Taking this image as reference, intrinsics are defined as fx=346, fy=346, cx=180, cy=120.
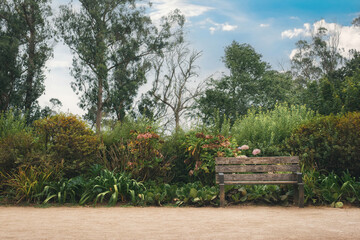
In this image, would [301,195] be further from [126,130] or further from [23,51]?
[23,51]

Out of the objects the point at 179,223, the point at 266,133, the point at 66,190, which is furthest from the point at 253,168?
the point at 66,190

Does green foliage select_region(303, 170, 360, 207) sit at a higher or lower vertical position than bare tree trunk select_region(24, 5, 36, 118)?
lower

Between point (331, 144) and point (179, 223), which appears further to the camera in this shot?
point (331, 144)

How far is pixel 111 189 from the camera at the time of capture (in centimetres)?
745

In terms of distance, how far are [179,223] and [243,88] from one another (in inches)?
918

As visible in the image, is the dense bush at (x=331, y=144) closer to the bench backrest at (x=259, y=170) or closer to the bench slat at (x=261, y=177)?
the bench backrest at (x=259, y=170)

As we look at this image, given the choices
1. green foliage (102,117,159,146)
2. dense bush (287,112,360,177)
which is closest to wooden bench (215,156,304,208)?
dense bush (287,112,360,177)

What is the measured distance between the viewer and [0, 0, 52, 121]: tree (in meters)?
22.1

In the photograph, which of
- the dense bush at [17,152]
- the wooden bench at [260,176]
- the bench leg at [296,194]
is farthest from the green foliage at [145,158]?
the bench leg at [296,194]

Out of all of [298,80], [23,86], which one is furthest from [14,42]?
[298,80]

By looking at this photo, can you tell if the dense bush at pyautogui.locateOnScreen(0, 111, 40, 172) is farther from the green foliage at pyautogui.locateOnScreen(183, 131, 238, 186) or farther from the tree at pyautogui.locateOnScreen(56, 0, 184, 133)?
the tree at pyautogui.locateOnScreen(56, 0, 184, 133)

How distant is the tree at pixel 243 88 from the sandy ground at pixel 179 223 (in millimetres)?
20054

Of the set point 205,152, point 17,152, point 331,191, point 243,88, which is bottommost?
point 331,191

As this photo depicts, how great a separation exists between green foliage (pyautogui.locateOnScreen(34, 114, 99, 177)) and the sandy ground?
1493 mm
